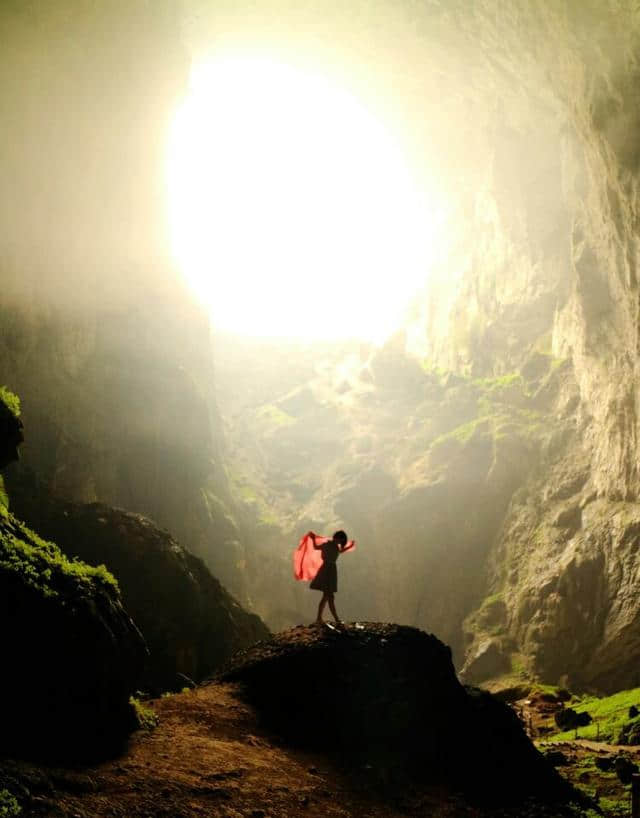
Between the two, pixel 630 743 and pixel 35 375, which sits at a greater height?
pixel 35 375

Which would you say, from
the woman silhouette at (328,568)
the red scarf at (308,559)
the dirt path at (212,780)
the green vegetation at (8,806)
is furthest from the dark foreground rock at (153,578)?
the green vegetation at (8,806)

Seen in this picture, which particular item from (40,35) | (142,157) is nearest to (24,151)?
(40,35)

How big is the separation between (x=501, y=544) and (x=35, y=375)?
101 feet

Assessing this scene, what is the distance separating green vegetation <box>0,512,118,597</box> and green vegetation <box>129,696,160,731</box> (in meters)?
1.56

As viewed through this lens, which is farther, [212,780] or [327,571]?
[327,571]

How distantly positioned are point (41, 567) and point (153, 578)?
13743 millimetres

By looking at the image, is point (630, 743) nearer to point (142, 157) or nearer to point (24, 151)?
point (24, 151)

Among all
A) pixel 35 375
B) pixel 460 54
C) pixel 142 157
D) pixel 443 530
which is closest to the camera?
pixel 35 375

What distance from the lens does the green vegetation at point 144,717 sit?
25.8ft

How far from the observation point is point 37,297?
2652 cm

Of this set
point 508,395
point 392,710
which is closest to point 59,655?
point 392,710

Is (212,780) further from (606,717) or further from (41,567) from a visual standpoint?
(606,717)

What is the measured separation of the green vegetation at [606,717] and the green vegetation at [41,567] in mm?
15860

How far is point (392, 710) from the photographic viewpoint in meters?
10.1
